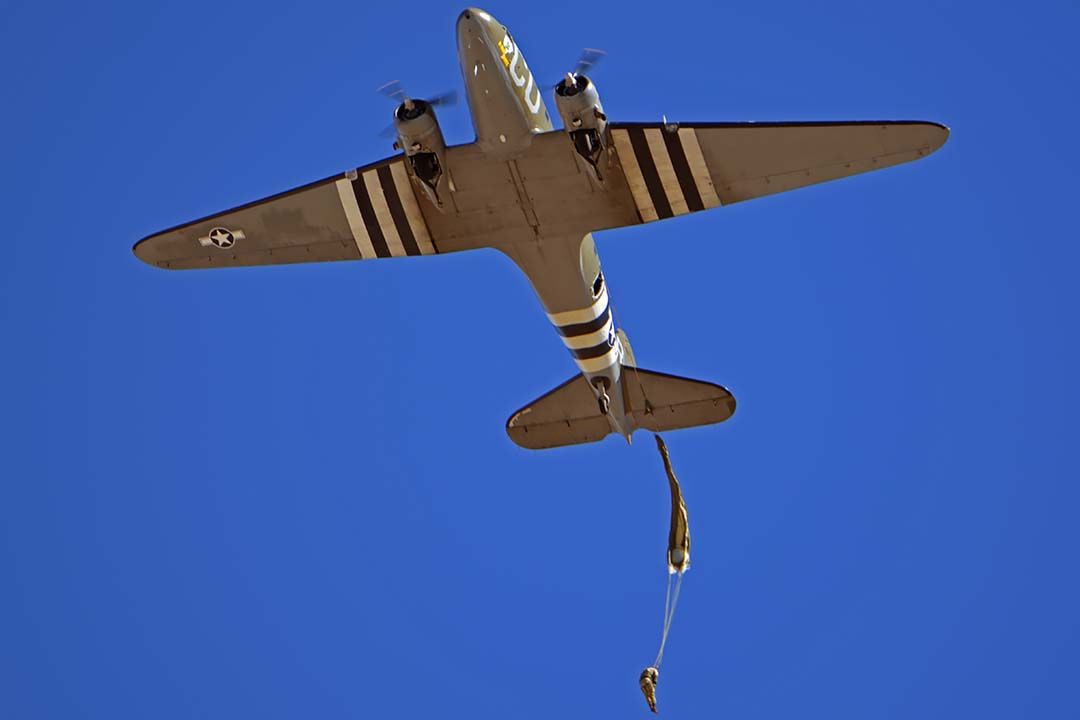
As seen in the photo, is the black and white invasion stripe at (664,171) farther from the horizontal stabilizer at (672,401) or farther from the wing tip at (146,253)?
the wing tip at (146,253)

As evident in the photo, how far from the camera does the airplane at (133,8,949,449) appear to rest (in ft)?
79.6

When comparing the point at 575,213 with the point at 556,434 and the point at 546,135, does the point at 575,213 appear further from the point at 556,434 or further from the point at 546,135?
the point at 556,434

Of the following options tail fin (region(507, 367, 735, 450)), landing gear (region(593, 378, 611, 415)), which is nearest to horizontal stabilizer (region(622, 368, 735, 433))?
tail fin (region(507, 367, 735, 450))

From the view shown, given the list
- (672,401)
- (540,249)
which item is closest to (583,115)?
(540,249)

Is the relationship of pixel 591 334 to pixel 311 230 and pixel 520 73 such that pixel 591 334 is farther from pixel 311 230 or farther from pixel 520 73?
pixel 520 73

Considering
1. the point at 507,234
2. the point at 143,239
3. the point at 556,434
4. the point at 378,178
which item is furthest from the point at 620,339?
the point at 143,239

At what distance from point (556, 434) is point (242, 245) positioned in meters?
6.87

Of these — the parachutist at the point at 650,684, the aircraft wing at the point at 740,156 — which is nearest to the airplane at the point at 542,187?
the aircraft wing at the point at 740,156

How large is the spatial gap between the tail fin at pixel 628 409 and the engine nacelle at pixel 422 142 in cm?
572

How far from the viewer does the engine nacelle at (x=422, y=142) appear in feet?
80.9

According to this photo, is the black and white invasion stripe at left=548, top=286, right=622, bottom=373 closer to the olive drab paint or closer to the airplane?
the airplane

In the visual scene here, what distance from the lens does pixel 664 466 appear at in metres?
29.1

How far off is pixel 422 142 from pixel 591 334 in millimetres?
5242

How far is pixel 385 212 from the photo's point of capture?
26.5 meters
